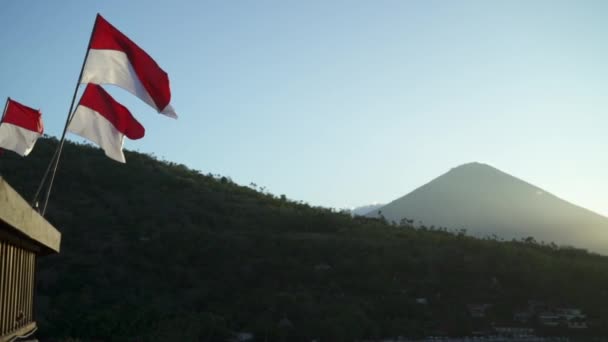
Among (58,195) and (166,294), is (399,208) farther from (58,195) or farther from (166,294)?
(166,294)

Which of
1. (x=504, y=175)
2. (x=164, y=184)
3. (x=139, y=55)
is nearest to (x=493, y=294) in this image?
(x=164, y=184)

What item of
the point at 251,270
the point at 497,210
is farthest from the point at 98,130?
the point at 497,210

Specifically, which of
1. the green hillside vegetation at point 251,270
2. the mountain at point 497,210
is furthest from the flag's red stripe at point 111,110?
the mountain at point 497,210

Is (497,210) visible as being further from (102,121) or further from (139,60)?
(139,60)

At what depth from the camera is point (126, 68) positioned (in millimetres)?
8273

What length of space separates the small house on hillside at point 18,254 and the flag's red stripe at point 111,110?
155 centimetres

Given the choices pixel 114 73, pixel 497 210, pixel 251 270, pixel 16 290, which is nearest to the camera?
pixel 16 290

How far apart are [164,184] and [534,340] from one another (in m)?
20.1

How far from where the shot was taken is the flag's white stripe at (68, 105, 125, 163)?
8.57 meters

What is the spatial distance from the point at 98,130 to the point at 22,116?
1.74 m

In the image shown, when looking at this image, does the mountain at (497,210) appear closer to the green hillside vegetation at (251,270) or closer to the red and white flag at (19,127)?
the green hillside vegetation at (251,270)

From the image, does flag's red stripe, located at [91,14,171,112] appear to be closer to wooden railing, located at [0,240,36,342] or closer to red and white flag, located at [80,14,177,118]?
red and white flag, located at [80,14,177,118]

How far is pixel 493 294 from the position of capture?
2531 centimetres

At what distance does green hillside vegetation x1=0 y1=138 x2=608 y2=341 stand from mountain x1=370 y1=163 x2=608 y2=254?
37.8 m
